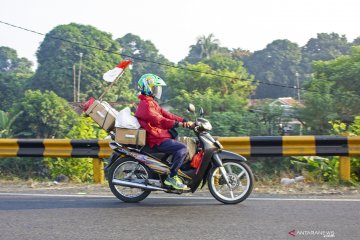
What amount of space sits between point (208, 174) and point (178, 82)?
41.4 m

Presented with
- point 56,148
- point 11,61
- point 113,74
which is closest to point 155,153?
point 113,74

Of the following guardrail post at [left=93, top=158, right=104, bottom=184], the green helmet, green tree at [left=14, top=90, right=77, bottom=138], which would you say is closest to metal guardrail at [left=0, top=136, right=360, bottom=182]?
guardrail post at [left=93, top=158, right=104, bottom=184]

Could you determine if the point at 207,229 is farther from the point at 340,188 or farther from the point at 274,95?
the point at 274,95

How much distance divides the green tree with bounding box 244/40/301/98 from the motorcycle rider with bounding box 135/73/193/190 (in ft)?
260

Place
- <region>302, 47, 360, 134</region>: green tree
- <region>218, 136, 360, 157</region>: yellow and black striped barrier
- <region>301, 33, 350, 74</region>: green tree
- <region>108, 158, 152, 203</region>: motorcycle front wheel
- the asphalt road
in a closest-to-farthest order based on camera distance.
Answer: the asphalt road < <region>108, 158, 152, 203</region>: motorcycle front wheel < <region>218, 136, 360, 157</region>: yellow and black striped barrier < <region>302, 47, 360, 134</region>: green tree < <region>301, 33, 350, 74</region>: green tree

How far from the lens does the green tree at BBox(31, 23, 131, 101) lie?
73.5 metres

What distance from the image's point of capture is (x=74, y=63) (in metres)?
76.9

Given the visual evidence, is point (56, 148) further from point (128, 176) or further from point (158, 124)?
point (158, 124)

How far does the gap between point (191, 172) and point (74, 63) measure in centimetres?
7210

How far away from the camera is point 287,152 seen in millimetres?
8344

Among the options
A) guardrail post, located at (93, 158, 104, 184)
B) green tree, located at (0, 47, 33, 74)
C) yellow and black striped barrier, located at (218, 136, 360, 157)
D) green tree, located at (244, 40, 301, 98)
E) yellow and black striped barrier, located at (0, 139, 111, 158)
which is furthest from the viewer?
green tree, located at (0, 47, 33, 74)

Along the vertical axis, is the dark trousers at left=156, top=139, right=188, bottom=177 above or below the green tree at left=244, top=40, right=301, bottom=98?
below

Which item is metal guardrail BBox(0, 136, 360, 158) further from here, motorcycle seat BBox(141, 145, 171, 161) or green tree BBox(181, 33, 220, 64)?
green tree BBox(181, 33, 220, 64)

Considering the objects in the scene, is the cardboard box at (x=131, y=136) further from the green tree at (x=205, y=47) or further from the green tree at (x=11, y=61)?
the green tree at (x=11, y=61)
